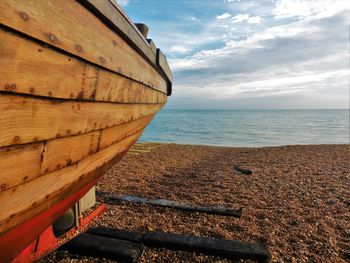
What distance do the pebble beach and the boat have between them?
7.39 ft

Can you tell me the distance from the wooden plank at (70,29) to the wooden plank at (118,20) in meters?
0.06

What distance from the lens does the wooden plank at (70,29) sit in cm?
119

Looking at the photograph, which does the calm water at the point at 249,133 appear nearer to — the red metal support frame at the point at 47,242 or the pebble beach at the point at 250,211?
the pebble beach at the point at 250,211

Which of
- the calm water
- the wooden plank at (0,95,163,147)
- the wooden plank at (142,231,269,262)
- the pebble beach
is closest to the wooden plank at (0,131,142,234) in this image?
the wooden plank at (0,95,163,147)

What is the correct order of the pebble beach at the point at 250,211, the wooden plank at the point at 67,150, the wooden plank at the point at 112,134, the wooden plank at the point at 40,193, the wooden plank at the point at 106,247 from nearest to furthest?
1. the wooden plank at the point at 40,193
2. the wooden plank at the point at 67,150
3. the wooden plank at the point at 112,134
4. the wooden plank at the point at 106,247
5. the pebble beach at the point at 250,211

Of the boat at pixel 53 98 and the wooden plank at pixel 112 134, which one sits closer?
the boat at pixel 53 98

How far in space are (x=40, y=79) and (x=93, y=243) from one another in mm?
3089

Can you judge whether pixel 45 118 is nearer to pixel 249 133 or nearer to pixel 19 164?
pixel 19 164

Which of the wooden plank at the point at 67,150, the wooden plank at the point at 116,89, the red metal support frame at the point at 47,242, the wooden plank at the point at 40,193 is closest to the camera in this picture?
the wooden plank at the point at 40,193

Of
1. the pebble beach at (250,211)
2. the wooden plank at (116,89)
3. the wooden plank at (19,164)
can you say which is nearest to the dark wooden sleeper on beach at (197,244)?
the pebble beach at (250,211)

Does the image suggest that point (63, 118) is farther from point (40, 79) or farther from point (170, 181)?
point (170, 181)

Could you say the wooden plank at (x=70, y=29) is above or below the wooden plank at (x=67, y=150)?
above

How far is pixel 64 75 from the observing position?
1.50m

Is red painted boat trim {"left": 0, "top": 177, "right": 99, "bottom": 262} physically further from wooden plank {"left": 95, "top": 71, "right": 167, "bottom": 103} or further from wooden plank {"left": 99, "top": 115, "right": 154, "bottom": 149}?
wooden plank {"left": 95, "top": 71, "right": 167, "bottom": 103}
